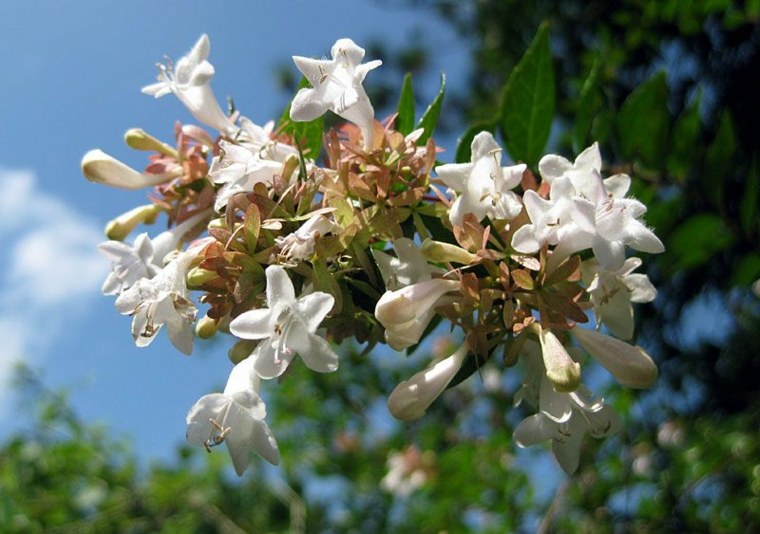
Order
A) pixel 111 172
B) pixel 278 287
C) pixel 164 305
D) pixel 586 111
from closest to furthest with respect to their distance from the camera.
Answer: pixel 278 287, pixel 164 305, pixel 111 172, pixel 586 111

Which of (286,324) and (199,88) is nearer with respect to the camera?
(286,324)

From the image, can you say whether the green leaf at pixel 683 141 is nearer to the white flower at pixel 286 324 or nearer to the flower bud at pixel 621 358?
the flower bud at pixel 621 358

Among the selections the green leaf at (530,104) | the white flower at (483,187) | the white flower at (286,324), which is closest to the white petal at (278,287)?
the white flower at (286,324)

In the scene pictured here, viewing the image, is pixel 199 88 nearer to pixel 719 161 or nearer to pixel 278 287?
pixel 278 287

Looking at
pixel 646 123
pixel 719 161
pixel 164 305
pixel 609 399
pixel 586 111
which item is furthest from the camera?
pixel 609 399

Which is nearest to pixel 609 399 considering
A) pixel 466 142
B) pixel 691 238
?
pixel 691 238

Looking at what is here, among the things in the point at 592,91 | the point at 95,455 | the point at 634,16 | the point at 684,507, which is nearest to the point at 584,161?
the point at 592,91

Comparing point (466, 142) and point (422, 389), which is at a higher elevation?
point (466, 142)

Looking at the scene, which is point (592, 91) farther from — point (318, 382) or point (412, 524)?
point (318, 382)
